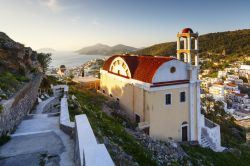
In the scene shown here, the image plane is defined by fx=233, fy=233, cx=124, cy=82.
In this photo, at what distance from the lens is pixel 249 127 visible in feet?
136

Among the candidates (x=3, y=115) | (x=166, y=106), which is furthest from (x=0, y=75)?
(x=166, y=106)

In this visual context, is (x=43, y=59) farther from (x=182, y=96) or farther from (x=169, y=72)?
(x=182, y=96)

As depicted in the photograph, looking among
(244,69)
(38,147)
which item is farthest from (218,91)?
(38,147)

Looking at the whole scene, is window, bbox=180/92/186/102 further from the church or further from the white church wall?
the white church wall

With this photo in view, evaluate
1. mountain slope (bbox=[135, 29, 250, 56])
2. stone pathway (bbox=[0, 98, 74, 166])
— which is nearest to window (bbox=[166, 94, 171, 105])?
stone pathway (bbox=[0, 98, 74, 166])

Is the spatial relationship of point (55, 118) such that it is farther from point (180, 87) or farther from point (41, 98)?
point (180, 87)

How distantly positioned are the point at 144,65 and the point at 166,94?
7.79 feet

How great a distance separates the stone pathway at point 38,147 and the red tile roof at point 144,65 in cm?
702

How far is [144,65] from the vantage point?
1490cm

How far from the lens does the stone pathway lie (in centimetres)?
528

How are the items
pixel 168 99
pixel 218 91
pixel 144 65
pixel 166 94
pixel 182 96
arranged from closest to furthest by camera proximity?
pixel 166 94 → pixel 168 99 → pixel 182 96 → pixel 144 65 → pixel 218 91

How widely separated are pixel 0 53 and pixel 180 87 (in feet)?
34.6

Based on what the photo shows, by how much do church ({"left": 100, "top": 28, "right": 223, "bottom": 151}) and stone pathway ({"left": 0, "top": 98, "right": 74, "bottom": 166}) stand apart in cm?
683

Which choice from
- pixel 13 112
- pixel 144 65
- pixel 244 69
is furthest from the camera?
pixel 244 69
